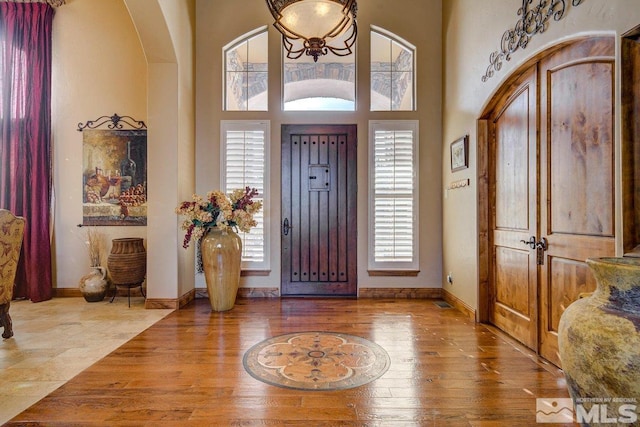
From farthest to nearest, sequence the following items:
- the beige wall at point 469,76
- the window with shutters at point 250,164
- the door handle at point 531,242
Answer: the window with shutters at point 250,164 → the door handle at point 531,242 → the beige wall at point 469,76

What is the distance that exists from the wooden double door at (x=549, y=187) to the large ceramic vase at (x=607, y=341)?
882 mm

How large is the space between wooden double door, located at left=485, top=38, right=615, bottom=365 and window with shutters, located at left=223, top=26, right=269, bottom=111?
3077 mm

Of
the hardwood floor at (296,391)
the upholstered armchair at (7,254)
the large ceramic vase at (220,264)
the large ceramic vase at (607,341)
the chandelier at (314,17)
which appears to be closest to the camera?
the large ceramic vase at (607,341)

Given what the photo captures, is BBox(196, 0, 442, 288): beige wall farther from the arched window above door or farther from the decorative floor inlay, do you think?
the decorative floor inlay

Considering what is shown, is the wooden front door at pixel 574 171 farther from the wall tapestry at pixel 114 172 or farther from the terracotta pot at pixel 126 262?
the wall tapestry at pixel 114 172

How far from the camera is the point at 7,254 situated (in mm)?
2936

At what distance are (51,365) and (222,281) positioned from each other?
5.62 ft

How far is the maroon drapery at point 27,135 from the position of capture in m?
4.43

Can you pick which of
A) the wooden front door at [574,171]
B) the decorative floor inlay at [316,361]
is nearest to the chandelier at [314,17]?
the wooden front door at [574,171]

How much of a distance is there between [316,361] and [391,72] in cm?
406

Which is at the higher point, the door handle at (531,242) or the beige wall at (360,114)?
the beige wall at (360,114)

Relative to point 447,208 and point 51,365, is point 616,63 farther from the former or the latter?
point 51,365

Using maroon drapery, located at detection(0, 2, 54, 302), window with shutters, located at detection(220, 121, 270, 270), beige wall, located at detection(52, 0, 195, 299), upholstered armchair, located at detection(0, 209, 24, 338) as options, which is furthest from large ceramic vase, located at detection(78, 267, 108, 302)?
window with shutters, located at detection(220, 121, 270, 270)

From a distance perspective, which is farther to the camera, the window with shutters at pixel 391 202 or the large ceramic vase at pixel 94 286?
the window with shutters at pixel 391 202
